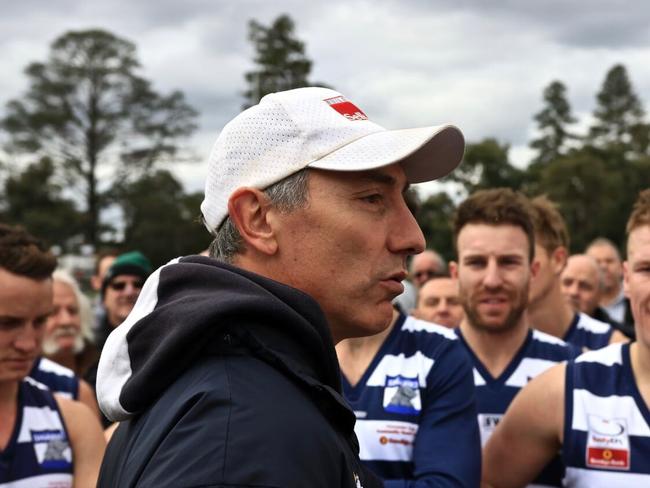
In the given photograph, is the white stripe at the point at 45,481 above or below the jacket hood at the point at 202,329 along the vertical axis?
below

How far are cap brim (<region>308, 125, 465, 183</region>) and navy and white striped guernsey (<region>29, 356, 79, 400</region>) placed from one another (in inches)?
104

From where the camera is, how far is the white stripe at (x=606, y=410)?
10.1ft

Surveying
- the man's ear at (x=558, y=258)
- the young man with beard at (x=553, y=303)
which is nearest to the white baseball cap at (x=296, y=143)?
the young man with beard at (x=553, y=303)

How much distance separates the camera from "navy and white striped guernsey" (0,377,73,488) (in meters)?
3.34

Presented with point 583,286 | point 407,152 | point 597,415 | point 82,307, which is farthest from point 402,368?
point 583,286

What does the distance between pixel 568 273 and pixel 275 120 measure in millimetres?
6446

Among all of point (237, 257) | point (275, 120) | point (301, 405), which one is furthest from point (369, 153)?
point (301, 405)

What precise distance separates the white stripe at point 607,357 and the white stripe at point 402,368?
0.60 m

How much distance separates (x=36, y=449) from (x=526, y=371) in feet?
7.24

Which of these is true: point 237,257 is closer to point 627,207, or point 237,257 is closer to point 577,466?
point 577,466

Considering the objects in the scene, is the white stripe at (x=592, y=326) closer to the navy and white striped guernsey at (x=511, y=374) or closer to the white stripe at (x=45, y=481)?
the navy and white striped guernsey at (x=511, y=374)

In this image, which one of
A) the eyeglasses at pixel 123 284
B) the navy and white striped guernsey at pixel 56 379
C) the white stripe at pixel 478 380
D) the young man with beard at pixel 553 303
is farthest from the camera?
the eyeglasses at pixel 123 284

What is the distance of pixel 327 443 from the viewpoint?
4.95 ft

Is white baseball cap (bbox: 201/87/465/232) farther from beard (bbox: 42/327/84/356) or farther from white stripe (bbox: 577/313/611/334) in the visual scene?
beard (bbox: 42/327/84/356)
